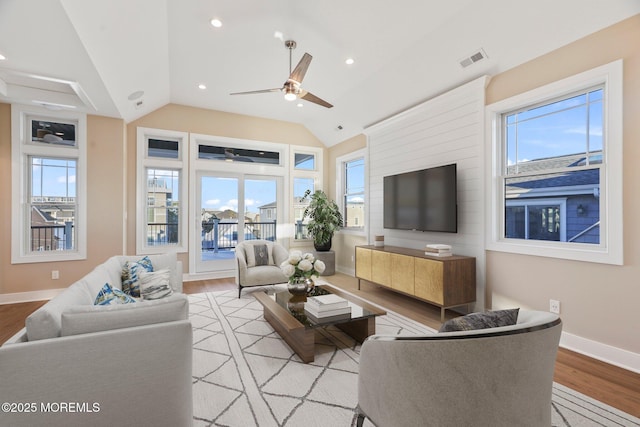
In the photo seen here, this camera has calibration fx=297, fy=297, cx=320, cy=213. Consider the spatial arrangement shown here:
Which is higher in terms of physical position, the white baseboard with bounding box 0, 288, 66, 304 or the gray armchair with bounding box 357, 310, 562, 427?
the gray armchair with bounding box 357, 310, 562, 427

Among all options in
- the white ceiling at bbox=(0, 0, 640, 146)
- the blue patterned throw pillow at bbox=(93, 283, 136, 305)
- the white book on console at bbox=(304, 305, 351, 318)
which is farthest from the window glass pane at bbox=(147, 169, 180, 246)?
the white book on console at bbox=(304, 305, 351, 318)

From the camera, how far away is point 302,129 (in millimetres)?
6805

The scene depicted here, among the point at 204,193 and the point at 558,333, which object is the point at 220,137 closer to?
the point at 204,193

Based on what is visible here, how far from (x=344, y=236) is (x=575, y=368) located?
175 inches

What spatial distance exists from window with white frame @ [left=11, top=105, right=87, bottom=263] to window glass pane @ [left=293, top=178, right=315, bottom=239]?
3773 mm

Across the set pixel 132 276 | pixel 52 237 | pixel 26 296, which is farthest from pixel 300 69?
pixel 26 296

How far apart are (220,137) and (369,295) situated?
4.17 metres

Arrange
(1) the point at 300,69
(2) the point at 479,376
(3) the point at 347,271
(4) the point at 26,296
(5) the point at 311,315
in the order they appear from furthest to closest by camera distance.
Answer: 1. (3) the point at 347,271
2. (4) the point at 26,296
3. (1) the point at 300,69
4. (5) the point at 311,315
5. (2) the point at 479,376

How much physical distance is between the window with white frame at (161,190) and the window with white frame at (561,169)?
16.9 feet

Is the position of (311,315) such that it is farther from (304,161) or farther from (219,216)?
(304,161)

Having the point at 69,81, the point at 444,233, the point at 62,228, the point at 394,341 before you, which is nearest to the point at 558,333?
the point at 394,341

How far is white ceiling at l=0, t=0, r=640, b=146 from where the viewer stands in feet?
8.70

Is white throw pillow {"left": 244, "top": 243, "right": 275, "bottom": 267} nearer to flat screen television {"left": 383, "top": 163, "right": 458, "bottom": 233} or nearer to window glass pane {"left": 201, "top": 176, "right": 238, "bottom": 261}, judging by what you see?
window glass pane {"left": 201, "top": 176, "right": 238, "bottom": 261}

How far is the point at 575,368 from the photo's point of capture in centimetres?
243
